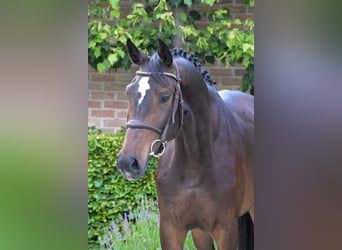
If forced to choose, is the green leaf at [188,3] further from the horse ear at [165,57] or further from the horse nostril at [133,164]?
the horse nostril at [133,164]

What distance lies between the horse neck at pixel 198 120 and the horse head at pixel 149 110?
0.11 m

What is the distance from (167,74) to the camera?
4.45 feet

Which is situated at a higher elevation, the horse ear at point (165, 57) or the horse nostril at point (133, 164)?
the horse ear at point (165, 57)

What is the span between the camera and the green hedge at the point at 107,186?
2.60 m

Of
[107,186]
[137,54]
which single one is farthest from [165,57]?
[107,186]

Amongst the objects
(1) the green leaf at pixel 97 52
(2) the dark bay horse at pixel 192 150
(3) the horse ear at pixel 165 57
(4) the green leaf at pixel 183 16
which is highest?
(4) the green leaf at pixel 183 16

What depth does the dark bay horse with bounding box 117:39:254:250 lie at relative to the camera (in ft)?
4.41

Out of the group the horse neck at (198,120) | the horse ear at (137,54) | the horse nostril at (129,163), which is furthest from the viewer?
the horse neck at (198,120)

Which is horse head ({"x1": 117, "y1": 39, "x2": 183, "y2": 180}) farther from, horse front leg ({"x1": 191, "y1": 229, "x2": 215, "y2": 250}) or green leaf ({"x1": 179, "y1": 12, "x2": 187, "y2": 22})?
green leaf ({"x1": 179, "y1": 12, "x2": 187, "y2": 22})

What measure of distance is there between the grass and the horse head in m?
1.22

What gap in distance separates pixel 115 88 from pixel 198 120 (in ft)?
4.09

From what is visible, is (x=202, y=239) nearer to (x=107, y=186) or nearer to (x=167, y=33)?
(x=107, y=186)

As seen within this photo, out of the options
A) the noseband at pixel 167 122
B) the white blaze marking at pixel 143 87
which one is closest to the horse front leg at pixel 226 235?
the noseband at pixel 167 122
